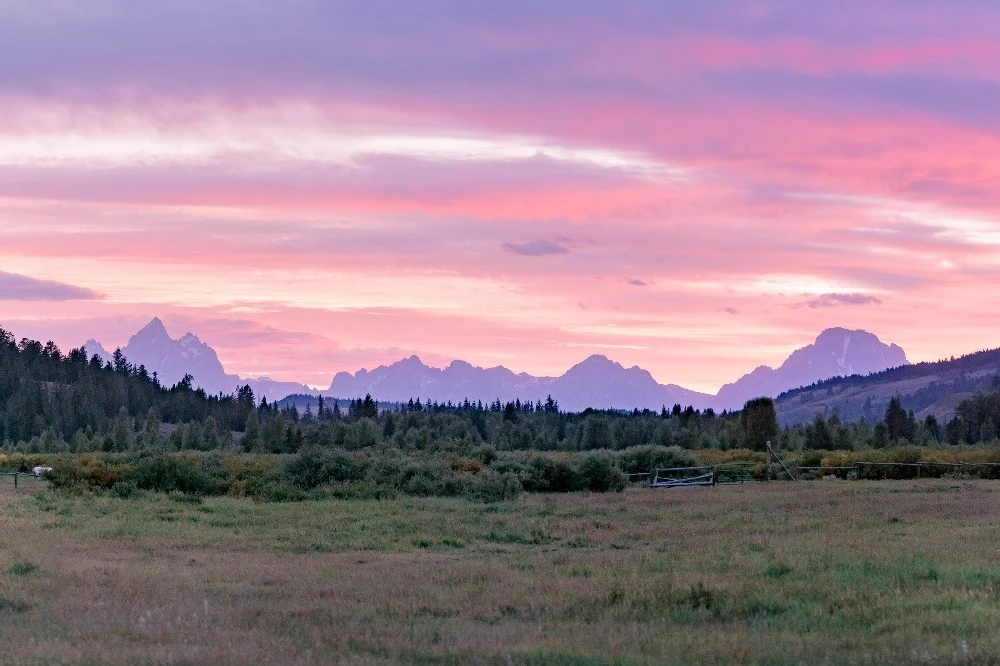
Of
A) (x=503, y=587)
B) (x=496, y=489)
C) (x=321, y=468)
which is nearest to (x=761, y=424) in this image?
(x=321, y=468)

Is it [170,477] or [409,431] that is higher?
[409,431]

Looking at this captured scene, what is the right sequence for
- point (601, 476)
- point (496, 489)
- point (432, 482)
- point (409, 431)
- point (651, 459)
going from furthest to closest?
point (409, 431) < point (651, 459) < point (601, 476) < point (432, 482) < point (496, 489)

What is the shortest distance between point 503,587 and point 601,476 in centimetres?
3621

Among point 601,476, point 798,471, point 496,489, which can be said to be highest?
point 798,471

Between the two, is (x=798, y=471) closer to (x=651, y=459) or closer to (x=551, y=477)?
(x=651, y=459)

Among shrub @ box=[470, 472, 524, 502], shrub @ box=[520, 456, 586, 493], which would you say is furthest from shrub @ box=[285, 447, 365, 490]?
shrub @ box=[520, 456, 586, 493]

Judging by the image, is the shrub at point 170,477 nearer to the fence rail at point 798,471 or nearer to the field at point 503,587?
the field at point 503,587

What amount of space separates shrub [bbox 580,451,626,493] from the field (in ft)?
61.7

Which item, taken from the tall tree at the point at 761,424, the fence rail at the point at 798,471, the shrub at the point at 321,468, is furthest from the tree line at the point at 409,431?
the shrub at the point at 321,468

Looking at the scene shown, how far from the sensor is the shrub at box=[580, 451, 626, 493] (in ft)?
175

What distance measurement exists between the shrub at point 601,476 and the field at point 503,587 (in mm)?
18799

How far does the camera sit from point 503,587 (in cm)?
1797

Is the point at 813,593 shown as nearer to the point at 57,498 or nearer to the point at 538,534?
the point at 538,534

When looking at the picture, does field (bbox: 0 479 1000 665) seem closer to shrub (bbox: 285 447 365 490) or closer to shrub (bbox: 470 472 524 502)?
shrub (bbox: 470 472 524 502)
